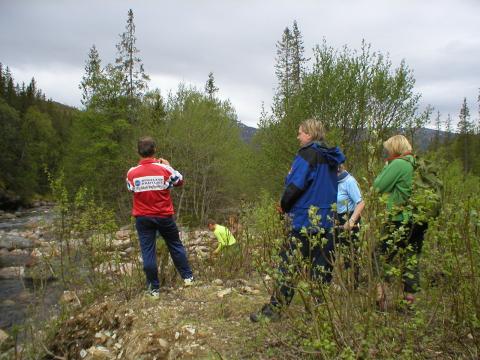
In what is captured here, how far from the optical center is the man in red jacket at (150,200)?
4.69 meters

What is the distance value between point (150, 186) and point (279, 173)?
1534 centimetres

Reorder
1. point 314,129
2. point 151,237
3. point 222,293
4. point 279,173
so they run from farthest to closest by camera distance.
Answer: point 279,173 < point 151,237 < point 222,293 < point 314,129

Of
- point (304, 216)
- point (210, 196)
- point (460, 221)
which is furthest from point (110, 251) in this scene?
point (210, 196)

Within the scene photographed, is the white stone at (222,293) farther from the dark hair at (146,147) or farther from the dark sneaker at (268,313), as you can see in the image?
the dark hair at (146,147)

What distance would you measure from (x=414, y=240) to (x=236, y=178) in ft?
82.6

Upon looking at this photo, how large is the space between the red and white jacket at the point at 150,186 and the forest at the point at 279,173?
67 centimetres

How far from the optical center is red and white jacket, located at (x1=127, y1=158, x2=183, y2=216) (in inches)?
184

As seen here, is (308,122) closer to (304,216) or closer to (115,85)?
(304,216)

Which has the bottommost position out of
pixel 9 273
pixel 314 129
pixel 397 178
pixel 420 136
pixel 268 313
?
pixel 9 273

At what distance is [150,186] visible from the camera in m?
4.68

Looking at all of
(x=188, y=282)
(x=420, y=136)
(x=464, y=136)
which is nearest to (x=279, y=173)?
(x=420, y=136)

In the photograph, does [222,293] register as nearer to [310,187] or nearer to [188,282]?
[188,282]

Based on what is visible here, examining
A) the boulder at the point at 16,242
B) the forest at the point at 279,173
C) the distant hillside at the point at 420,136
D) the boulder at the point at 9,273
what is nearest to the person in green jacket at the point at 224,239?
the forest at the point at 279,173

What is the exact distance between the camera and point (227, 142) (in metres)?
26.8
